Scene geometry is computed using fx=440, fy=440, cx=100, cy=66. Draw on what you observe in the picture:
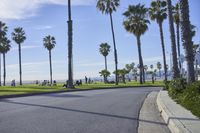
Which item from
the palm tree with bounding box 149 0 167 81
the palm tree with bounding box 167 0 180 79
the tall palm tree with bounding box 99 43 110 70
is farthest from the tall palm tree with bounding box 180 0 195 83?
the tall palm tree with bounding box 99 43 110 70

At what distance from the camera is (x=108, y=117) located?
1605 centimetres

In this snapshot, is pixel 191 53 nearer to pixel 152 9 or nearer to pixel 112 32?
pixel 152 9

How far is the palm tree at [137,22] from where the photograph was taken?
7825cm

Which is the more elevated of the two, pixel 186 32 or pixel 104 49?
pixel 104 49

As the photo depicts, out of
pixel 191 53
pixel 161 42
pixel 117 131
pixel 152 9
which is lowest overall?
pixel 117 131

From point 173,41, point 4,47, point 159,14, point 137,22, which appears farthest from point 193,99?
point 4,47

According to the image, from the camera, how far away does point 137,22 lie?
78500mm

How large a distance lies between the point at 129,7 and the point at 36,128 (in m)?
69.4

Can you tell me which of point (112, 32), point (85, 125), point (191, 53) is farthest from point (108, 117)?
point (112, 32)

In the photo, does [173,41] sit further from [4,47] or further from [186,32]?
[4,47]

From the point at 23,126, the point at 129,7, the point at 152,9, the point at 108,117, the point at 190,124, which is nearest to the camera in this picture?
the point at 190,124

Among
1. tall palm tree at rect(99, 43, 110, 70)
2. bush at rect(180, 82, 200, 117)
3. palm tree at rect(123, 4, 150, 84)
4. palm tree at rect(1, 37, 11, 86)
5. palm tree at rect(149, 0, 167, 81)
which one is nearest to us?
bush at rect(180, 82, 200, 117)

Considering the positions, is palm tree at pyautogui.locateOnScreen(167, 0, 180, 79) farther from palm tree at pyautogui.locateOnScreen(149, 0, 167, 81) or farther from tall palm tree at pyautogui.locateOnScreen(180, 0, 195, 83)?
palm tree at pyautogui.locateOnScreen(149, 0, 167, 81)

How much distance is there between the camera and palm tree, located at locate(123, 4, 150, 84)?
78.2m
